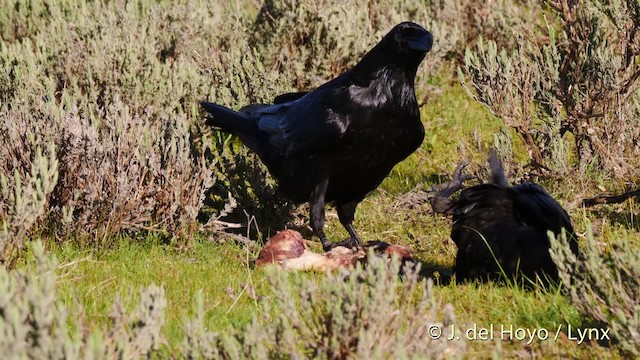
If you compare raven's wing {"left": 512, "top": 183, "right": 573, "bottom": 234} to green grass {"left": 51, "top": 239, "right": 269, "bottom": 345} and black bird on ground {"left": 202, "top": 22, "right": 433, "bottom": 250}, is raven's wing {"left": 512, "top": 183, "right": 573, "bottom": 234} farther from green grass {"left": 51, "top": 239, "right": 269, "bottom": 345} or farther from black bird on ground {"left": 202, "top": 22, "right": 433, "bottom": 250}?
Answer: green grass {"left": 51, "top": 239, "right": 269, "bottom": 345}

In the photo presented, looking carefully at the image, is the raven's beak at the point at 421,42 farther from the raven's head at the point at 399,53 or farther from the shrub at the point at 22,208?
the shrub at the point at 22,208

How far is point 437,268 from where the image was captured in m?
5.70

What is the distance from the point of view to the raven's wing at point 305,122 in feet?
19.5

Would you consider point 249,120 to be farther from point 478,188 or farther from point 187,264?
point 478,188

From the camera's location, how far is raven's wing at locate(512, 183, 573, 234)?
16.7ft

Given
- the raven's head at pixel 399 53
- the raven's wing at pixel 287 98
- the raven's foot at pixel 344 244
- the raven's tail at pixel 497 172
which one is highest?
the raven's head at pixel 399 53

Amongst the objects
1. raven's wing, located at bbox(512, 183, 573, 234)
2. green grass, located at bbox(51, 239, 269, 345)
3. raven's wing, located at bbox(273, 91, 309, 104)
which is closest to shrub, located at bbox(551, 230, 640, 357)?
raven's wing, located at bbox(512, 183, 573, 234)

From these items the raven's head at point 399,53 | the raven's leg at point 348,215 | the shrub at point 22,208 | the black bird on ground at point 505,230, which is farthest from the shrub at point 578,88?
the shrub at point 22,208

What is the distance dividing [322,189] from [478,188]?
1131mm

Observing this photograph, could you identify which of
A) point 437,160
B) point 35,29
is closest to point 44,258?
point 437,160

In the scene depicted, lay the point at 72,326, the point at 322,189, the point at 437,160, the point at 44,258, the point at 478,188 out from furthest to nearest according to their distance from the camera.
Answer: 1. the point at 437,160
2. the point at 322,189
3. the point at 478,188
4. the point at 72,326
5. the point at 44,258

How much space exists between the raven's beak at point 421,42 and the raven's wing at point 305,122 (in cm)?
56

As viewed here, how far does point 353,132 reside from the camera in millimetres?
5922

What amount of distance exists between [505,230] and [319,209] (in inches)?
57.8
